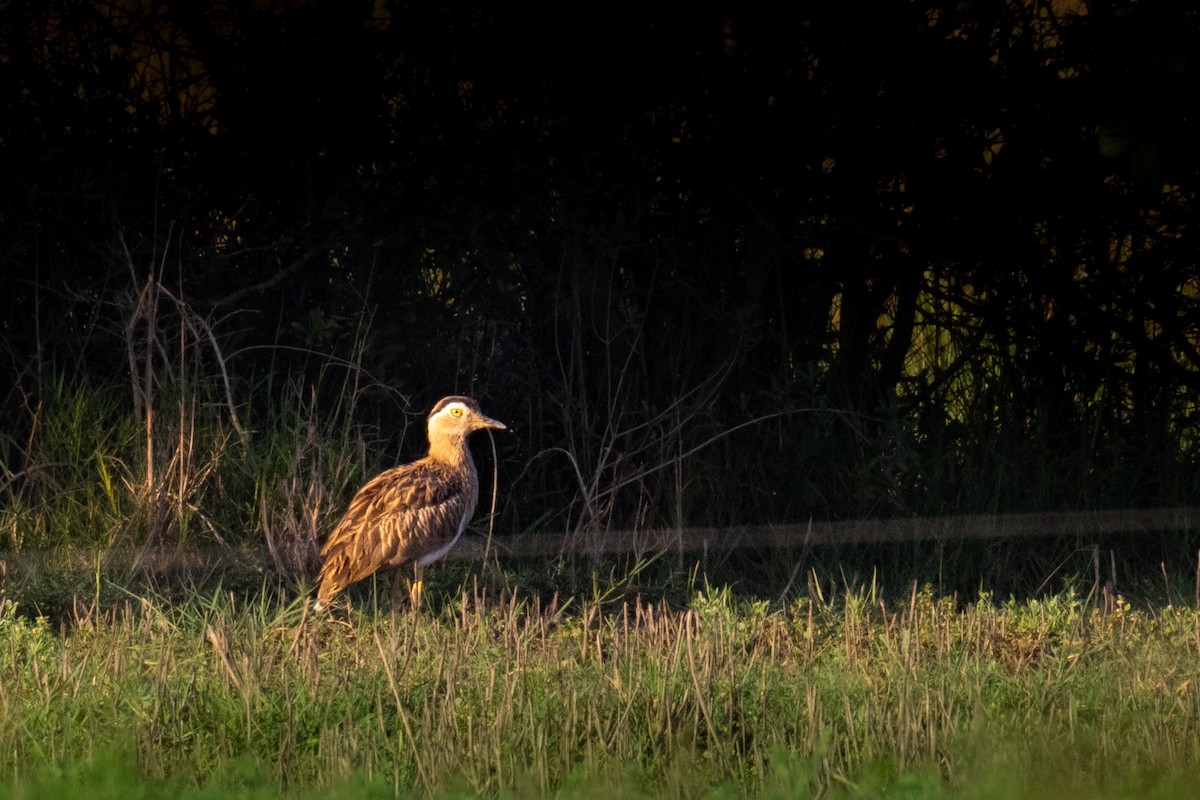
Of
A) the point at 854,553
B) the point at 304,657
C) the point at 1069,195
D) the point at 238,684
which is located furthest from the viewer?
the point at 1069,195

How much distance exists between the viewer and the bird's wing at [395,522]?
24.3ft

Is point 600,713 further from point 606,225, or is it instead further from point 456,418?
point 606,225

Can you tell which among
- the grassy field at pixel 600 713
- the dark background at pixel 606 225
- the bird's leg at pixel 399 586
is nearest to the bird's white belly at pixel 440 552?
the bird's leg at pixel 399 586

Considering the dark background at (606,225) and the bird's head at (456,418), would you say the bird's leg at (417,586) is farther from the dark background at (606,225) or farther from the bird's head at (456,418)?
the dark background at (606,225)

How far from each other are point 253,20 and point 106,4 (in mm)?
838

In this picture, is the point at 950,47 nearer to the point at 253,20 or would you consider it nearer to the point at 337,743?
the point at 253,20

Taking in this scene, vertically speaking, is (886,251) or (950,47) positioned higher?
(950,47)

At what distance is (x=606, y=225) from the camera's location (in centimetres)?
903

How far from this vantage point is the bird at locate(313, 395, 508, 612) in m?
7.39

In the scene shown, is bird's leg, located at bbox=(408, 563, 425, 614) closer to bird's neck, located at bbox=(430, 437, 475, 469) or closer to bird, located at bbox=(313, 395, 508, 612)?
bird, located at bbox=(313, 395, 508, 612)

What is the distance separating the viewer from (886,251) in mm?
9273

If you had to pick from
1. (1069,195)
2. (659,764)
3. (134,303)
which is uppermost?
(1069,195)

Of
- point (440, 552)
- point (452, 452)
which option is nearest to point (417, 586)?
point (440, 552)

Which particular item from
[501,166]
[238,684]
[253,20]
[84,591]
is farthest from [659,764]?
[253,20]
